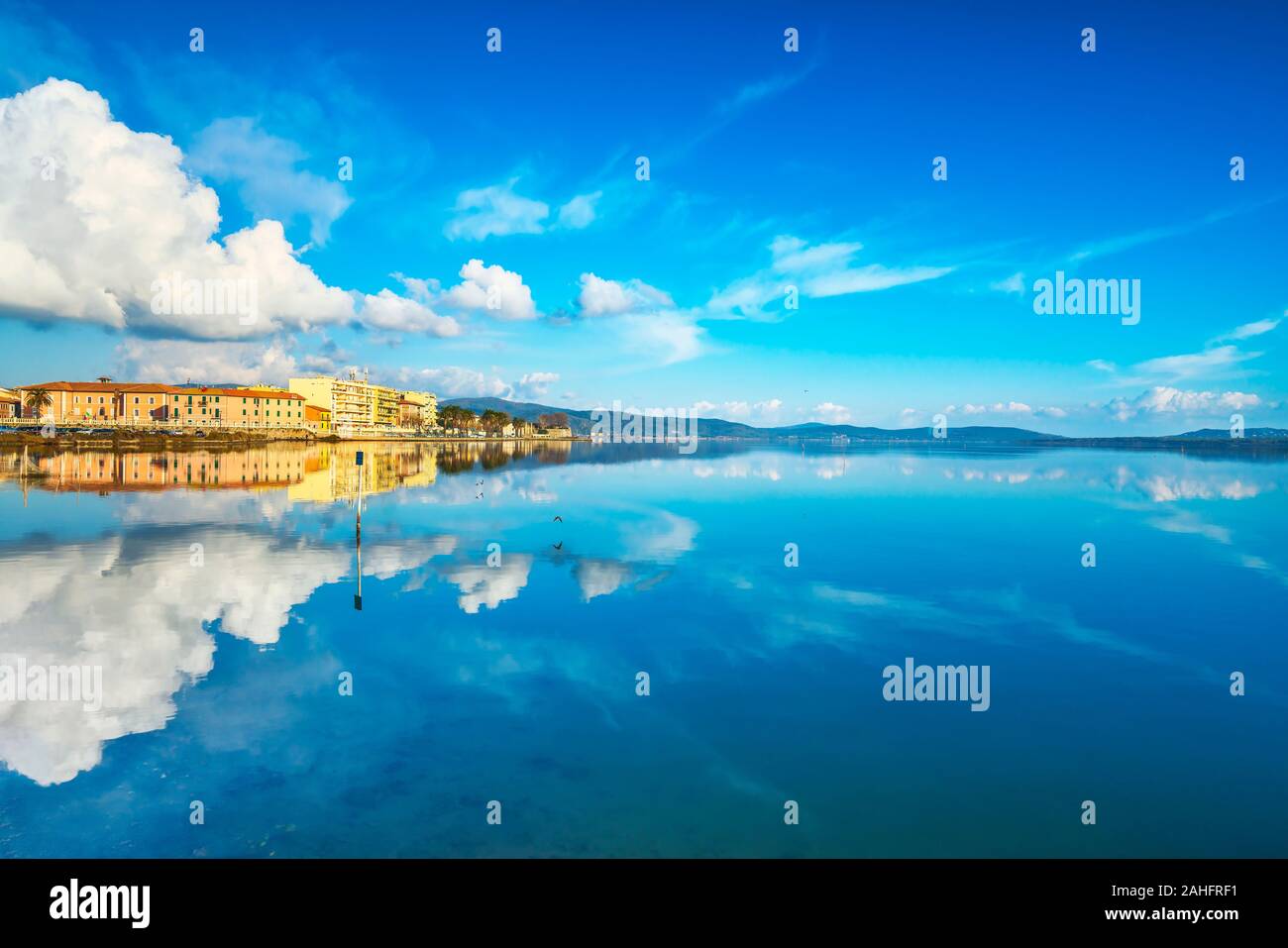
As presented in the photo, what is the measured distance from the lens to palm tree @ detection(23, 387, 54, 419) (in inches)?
5768

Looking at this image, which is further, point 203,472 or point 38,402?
point 38,402

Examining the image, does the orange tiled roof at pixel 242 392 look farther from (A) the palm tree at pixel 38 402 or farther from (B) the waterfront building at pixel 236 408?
(A) the palm tree at pixel 38 402

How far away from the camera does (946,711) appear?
543 inches

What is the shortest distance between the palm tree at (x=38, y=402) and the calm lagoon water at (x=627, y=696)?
150 m

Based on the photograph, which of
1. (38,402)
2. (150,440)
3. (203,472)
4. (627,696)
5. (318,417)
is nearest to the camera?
(627,696)

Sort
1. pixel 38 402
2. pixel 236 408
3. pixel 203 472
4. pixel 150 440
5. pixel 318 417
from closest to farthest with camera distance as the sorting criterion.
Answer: pixel 203 472 < pixel 150 440 < pixel 38 402 < pixel 236 408 < pixel 318 417

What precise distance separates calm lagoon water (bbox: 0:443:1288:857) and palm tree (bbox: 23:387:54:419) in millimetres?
149520

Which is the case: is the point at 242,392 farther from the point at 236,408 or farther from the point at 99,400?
the point at 99,400

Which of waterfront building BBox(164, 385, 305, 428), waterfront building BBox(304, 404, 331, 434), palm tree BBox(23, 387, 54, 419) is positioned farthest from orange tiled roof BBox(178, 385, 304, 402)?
palm tree BBox(23, 387, 54, 419)

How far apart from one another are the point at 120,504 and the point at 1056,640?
45.7m

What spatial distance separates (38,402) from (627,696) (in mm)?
181453

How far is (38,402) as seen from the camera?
14738 cm

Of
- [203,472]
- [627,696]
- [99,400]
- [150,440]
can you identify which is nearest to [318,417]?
[99,400]

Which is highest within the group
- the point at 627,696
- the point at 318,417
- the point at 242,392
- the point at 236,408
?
the point at 242,392
